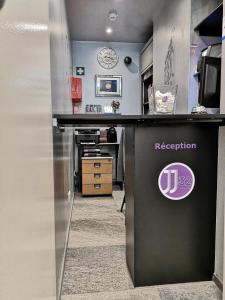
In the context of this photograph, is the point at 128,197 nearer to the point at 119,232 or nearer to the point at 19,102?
the point at 119,232

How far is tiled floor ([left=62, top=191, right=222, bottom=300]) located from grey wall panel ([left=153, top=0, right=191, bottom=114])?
160 cm

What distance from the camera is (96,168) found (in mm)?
4465

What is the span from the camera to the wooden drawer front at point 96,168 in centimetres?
444

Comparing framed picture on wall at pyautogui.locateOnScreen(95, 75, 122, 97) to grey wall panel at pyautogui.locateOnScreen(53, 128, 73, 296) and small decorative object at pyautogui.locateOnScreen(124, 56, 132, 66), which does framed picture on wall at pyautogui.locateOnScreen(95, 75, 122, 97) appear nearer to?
small decorative object at pyautogui.locateOnScreen(124, 56, 132, 66)

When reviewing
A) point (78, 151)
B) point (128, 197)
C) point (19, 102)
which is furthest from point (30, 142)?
point (78, 151)

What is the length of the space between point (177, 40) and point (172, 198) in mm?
2090

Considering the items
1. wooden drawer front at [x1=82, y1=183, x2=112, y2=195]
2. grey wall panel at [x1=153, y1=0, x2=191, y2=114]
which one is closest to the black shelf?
grey wall panel at [x1=153, y1=0, x2=191, y2=114]

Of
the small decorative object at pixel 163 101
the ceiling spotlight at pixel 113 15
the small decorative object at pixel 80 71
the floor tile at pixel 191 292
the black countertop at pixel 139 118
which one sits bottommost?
the floor tile at pixel 191 292

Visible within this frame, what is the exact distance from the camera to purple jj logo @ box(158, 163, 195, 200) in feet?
5.91

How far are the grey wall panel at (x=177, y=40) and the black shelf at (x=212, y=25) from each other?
150 millimetres

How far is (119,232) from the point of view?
2861 millimetres

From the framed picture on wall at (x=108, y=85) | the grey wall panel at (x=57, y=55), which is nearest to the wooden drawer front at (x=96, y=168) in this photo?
the framed picture on wall at (x=108, y=85)

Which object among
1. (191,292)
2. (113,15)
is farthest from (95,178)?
(191,292)

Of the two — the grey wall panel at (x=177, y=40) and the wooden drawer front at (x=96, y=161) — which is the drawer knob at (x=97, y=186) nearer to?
the wooden drawer front at (x=96, y=161)
